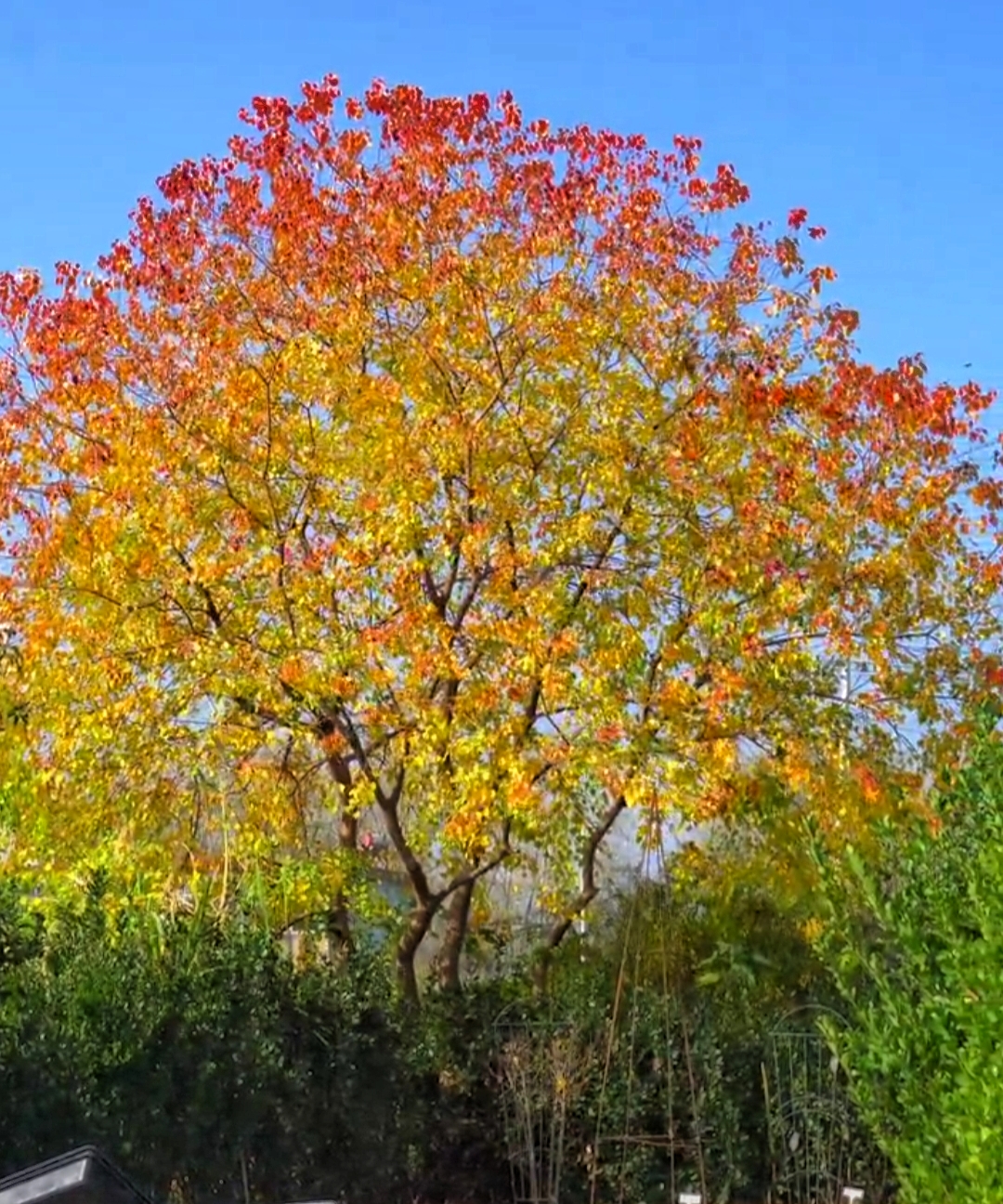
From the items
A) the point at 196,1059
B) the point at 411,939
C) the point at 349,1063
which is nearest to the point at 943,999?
the point at 196,1059

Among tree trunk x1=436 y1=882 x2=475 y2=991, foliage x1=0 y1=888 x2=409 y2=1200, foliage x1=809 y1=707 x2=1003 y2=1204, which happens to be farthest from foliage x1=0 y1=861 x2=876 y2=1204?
foliage x1=809 y1=707 x2=1003 y2=1204

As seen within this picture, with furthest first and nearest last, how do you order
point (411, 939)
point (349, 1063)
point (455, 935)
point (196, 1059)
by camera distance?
1. point (455, 935)
2. point (411, 939)
3. point (349, 1063)
4. point (196, 1059)

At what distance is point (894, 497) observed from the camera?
10.3 metres

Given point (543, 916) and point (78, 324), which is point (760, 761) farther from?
point (78, 324)

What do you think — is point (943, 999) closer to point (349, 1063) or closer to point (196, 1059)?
point (196, 1059)

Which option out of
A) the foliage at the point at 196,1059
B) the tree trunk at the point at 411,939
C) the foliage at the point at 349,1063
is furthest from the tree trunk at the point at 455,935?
the foliage at the point at 196,1059

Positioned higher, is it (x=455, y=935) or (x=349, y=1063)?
(x=455, y=935)

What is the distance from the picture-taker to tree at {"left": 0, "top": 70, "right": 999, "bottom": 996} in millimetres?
9695

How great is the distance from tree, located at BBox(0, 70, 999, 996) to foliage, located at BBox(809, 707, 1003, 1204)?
402 centimetres

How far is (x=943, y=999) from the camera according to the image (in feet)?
15.6

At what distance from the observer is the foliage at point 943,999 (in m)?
4.51

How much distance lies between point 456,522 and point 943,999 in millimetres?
5469

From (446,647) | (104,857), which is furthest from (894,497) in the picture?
(104,857)

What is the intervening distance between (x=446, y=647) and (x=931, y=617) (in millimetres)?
2720
